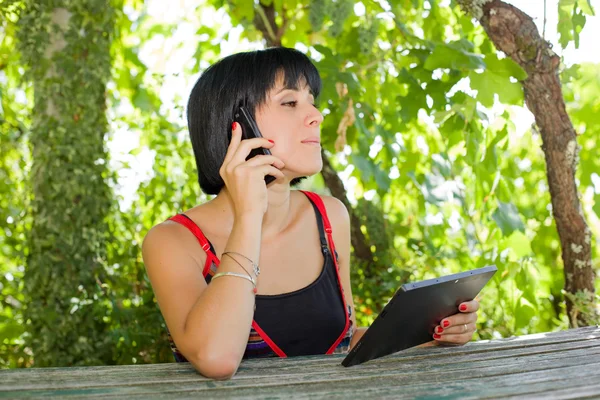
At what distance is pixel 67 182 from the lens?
3020mm

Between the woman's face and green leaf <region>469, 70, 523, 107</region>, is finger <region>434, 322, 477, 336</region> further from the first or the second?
green leaf <region>469, 70, 523, 107</region>

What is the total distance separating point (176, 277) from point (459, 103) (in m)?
1.47

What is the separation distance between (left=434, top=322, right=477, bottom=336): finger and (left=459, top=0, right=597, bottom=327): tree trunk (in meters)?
1.12

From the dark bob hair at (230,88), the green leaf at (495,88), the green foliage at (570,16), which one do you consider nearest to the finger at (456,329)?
the dark bob hair at (230,88)

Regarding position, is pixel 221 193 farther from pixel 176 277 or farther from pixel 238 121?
pixel 176 277

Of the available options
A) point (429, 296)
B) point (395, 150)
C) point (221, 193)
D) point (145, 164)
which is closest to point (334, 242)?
point (221, 193)

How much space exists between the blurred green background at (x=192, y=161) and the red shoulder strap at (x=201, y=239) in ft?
3.55

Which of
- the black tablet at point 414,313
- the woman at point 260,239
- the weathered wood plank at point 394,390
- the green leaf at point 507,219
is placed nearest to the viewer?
the weathered wood plank at point 394,390

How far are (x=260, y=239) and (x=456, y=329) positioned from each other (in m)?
0.52

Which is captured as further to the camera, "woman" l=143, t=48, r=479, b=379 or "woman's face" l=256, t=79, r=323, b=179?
"woman's face" l=256, t=79, r=323, b=179

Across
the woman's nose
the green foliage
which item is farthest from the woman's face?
the green foliage

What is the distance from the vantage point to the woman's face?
6.26 ft

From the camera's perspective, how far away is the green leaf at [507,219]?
2672 millimetres

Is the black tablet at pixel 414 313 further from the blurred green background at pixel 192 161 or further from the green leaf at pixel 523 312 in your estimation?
the green leaf at pixel 523 312
